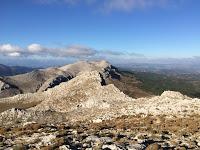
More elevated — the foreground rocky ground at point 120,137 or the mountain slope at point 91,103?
the foreground rocky ground at point 120,137

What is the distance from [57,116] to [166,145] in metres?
39.2

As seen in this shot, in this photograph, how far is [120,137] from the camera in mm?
32906

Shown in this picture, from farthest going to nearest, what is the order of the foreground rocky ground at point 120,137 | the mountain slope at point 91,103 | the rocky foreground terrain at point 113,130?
the mountain slope at point 91,103 < the rocky foreground terrain at point 113,130 < the foreground rocky ground at point 120,137

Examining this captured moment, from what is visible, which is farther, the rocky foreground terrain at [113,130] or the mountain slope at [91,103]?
the mountain slope at [91,103]

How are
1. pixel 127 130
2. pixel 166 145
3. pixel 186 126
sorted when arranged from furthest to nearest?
1. pixel 186 126
2. pixel 127 130
3. pixel 166 145

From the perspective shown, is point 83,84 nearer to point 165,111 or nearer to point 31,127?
point 165,111

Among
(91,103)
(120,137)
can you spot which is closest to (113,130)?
(120,137)

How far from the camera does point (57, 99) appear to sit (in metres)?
90.8

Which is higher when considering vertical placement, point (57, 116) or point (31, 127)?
point (31, 127)

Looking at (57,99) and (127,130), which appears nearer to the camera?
(127,130)

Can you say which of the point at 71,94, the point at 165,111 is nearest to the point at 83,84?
the point at 71,94

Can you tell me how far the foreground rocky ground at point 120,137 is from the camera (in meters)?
28.4

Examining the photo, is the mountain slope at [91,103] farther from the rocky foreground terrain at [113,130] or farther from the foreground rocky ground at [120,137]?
the foreground rocky ground at [120,137]

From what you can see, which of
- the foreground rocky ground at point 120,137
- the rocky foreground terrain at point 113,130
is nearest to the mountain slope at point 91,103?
the rocky foreground terrain at point 113,130
